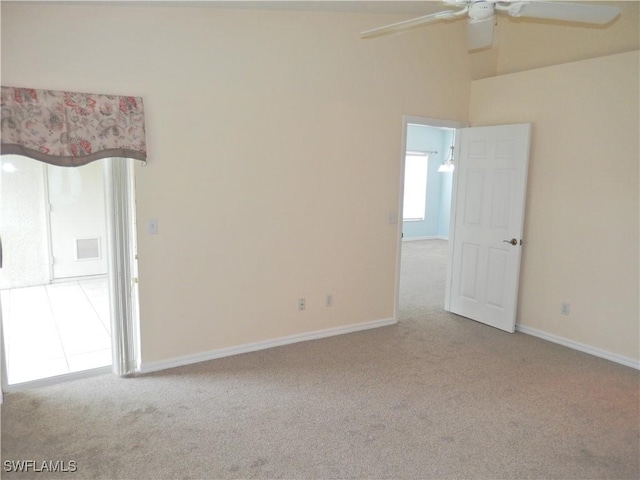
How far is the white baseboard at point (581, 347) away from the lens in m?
3.69

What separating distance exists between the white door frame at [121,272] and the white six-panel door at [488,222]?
320 cm

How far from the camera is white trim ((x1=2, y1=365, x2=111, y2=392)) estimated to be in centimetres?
313

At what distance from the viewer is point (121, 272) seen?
3307mm

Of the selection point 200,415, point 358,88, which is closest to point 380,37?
point 358,88

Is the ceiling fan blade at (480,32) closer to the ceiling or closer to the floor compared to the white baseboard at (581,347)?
closer to the ceiling

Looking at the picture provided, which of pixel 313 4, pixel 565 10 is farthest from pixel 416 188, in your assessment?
pixel 565 10

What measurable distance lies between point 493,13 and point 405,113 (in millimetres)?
1836

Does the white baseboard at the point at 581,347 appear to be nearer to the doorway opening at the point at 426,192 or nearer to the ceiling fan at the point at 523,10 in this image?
the ceiling fan at the point at 523,10

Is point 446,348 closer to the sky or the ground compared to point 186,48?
closer to the ground

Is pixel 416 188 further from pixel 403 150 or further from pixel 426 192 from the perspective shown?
pixel 403 150

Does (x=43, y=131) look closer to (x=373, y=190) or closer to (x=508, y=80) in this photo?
(x=373, y=190)

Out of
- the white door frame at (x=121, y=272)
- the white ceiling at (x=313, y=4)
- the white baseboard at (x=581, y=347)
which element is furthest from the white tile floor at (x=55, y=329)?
the white baseboard at (x=581, y=347)

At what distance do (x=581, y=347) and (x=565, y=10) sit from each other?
283 cm

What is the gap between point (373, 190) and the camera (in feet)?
14.1
